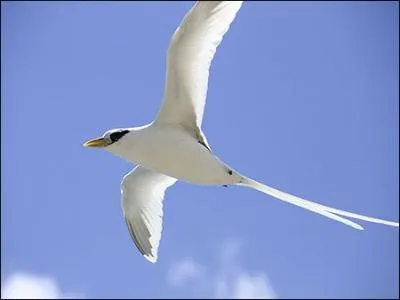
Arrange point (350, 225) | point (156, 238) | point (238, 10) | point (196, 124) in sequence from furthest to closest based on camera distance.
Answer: point (156, 238)
point (196, 124)
point (350, 225)
point (238, 10)

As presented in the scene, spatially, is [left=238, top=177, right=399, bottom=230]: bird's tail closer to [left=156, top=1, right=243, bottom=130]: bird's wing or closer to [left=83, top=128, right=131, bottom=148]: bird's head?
[left=156, top=1, right=243, bottom=130]: bird's wing

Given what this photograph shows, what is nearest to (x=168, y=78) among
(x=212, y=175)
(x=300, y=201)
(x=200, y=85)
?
(x=200, y=85)

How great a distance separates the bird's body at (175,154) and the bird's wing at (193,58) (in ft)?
0.62

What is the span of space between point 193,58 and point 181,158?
115 centimetres

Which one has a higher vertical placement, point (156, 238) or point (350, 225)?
point (350, 225)

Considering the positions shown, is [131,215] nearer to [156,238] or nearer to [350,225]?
[156,238]

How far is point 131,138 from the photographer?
32.4 feet

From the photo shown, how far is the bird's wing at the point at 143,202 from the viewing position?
11281 millimetres

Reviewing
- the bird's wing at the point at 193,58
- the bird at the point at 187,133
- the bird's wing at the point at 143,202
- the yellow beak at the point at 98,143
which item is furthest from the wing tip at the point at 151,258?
the bird's wing at the point at 193,58

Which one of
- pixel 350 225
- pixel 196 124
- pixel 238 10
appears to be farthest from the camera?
pixel 196 124

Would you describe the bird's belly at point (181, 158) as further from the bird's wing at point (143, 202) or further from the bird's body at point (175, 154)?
the bird's wing at point (143, 202)

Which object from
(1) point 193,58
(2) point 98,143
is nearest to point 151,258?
(2) point 98,143

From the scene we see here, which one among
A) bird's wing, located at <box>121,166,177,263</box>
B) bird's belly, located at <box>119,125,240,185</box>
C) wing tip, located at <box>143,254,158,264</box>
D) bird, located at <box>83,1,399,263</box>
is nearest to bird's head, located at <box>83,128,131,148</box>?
bird, located at <box>83,1,399,263</box>

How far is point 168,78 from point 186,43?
1.86ft
